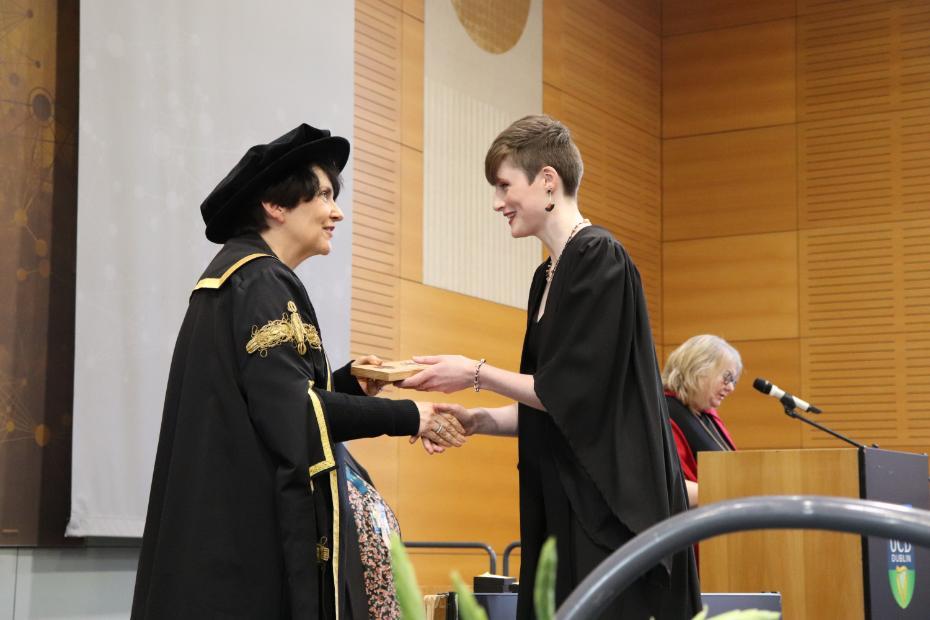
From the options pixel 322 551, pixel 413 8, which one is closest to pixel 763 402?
pixel 413 8

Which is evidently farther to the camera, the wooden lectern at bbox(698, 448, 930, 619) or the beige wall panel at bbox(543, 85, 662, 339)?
the beige wall panel at bbox(543, 85, 662, 339)

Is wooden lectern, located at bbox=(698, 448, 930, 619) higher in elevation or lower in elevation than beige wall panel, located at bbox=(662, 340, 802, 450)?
lower

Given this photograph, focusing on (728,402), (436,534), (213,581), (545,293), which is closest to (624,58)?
(728,402)

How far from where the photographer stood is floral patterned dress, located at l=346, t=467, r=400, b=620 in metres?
2.66

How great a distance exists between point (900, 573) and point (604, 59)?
5.49 meters

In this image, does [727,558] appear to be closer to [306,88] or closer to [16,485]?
[16,485]

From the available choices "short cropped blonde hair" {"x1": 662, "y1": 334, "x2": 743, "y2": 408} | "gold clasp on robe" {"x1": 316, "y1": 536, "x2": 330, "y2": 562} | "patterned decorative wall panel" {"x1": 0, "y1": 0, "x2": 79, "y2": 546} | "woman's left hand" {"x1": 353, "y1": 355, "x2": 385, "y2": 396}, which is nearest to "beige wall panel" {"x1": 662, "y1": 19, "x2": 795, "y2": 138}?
"short cropped blonde hair" {"x1": 662, "y1": 334, "x2": 743, "y2": 408}

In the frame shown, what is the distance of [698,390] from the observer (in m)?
5.02

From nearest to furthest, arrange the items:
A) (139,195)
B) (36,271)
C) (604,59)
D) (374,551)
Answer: (374,551) < (36,271) < (139,195) < (604,59)

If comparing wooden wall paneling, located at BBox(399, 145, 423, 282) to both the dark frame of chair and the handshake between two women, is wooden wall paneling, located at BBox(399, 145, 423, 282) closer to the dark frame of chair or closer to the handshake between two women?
the handshake between two women

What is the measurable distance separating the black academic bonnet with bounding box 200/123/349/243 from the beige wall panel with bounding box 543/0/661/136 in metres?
5.47

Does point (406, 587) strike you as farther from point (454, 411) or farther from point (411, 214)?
point (411, 214)

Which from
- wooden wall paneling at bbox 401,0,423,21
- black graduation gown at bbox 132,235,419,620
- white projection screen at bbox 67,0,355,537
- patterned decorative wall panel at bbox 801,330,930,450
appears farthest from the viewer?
patterned decorative wall panel at bbox 801,330,930,450

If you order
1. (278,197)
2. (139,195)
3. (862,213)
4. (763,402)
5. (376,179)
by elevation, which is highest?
(862,213)
